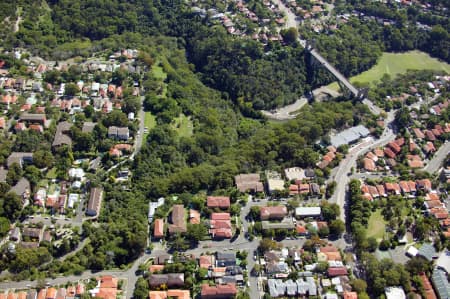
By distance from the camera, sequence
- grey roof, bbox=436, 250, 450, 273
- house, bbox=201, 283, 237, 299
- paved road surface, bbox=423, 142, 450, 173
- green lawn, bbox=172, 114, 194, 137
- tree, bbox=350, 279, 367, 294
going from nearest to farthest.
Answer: house, bbox=201, 283, 237, 299
tree, bbox=350, 279, 367, 294
grey roof, bbox=436, 250, 450, 273
paved road surface, bbox=423, 142, 450, 173
green lawn, bbox=172, 114, 194, 137

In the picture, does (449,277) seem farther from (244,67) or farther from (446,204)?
(244,67)

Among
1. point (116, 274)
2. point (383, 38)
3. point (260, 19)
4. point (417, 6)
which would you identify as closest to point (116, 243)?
point (116, 274)

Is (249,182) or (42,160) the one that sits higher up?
(42,160)

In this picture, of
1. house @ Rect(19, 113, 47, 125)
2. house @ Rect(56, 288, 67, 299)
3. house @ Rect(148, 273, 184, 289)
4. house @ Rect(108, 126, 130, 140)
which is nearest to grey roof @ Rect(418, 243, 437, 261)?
house @ Rect(148, 273, 184, 289)

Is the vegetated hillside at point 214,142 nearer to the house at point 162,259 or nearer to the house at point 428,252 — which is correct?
the house at point 162,259

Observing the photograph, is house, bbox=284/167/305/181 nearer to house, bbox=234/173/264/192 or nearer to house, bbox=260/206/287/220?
house, bbox=234/173/264/192

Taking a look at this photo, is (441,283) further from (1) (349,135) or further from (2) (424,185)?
(1) (349,135)

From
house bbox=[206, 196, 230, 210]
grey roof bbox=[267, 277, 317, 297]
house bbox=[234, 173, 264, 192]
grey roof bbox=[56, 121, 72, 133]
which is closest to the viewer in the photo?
grey roof bbox=[267, 277, 317, 297]

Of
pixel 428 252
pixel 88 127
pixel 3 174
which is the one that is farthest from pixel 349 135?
pixel 3 174
